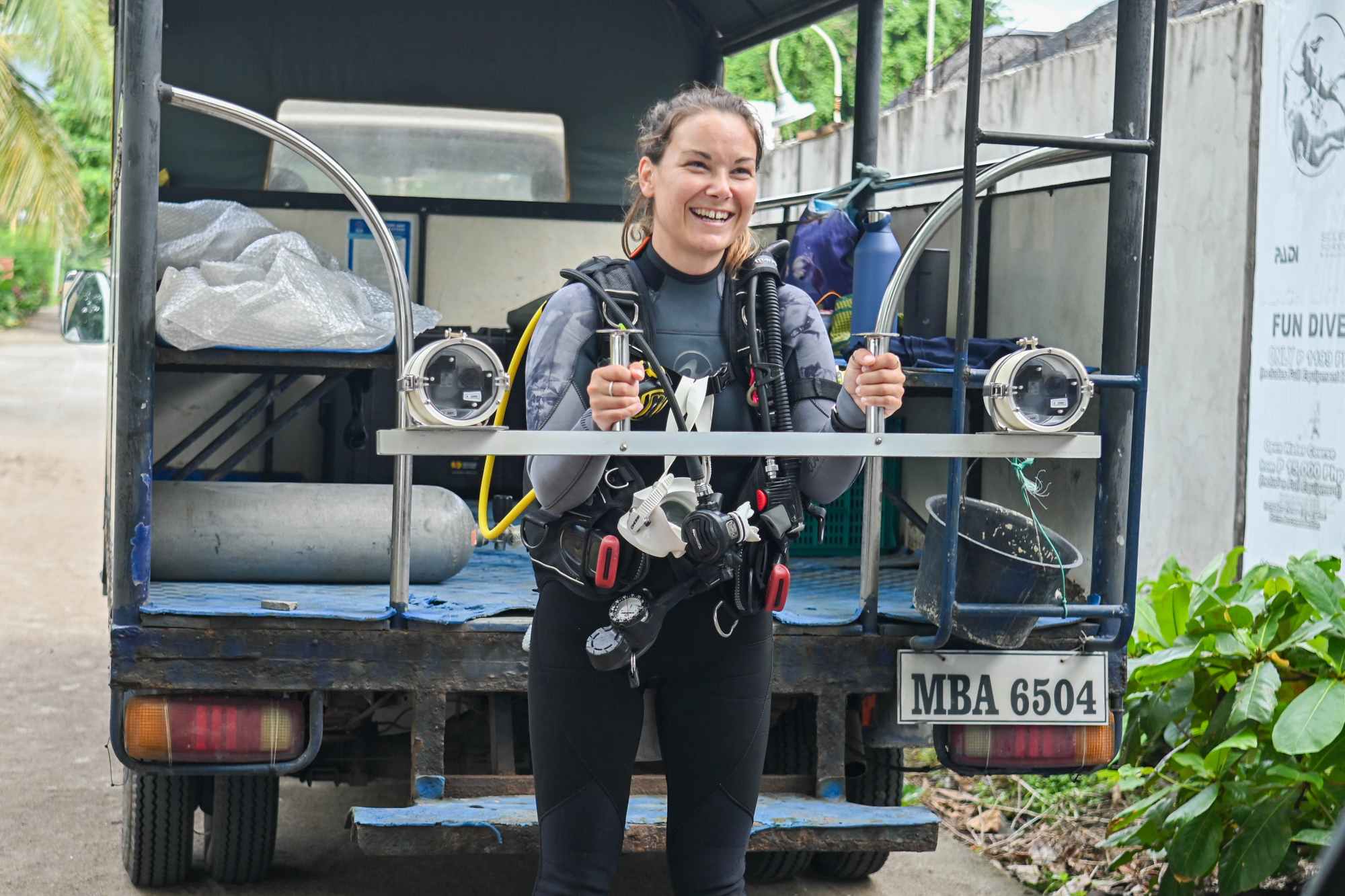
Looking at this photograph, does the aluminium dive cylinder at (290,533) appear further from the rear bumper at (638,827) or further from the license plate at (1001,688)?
the license plate at (1001,688)

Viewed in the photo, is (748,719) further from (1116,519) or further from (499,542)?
(499,542)

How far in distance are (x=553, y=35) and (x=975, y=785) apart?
3346mm

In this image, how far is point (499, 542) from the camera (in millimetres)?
5539

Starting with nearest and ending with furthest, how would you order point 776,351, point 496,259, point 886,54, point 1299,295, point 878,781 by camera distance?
point 776,351 < point 878,781 < point 1299,295 < point 496,259 < point 886,54

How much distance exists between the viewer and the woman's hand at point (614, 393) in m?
2.58

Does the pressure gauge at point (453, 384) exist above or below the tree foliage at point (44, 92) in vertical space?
below

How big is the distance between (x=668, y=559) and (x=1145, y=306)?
1461 millimetres

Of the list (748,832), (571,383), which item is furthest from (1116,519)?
(571,383)

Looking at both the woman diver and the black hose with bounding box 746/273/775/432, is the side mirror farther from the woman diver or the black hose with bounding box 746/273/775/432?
the black hose with bounding box 746/273/775/432

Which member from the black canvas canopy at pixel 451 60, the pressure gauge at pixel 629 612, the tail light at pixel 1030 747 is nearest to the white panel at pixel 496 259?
the black canvas canopy at pixel 451 60

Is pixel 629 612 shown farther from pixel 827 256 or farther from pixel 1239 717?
pixel 827 256

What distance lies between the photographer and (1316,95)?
5.66m

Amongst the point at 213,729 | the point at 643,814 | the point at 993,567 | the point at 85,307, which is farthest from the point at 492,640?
the point at 85,307

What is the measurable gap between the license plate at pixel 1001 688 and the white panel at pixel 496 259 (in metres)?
2.99
